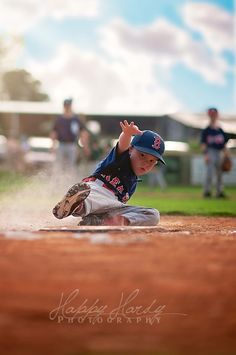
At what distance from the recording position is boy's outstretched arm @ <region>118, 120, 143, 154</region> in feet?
18.5

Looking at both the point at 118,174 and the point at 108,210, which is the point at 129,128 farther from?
the point at 108,210

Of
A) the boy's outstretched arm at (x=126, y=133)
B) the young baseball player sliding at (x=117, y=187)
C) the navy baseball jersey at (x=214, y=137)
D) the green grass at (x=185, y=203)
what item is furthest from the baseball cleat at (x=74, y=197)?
the navy baseball jersey at (x=214, y=137)

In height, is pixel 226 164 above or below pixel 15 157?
above

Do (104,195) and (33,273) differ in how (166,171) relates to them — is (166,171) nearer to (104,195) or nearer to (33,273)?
(104,195)

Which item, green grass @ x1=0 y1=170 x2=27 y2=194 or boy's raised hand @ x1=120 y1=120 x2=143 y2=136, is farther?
green grass @ x1=0 y1=170 x2=27 y2=194

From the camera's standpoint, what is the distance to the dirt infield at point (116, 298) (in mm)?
2408

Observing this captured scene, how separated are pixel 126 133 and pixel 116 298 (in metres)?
2.88

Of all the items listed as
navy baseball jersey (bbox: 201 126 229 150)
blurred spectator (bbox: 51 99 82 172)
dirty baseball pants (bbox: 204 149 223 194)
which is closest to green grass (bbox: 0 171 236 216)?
dirty baseball pants (bbox: 204 149 223 194)

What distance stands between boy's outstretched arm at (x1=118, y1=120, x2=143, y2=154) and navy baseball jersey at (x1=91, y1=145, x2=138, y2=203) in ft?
0.25

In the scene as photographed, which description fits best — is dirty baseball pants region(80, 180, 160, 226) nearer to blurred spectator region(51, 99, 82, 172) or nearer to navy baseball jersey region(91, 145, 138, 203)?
navy baseball jersey region(91, 145, 138, 203)

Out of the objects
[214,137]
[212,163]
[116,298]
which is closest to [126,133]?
[116,298]

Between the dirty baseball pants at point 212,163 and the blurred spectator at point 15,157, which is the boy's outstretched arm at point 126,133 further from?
the blurred spectator at point 15,157

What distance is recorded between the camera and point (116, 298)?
298cm

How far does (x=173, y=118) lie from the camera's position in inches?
1266
